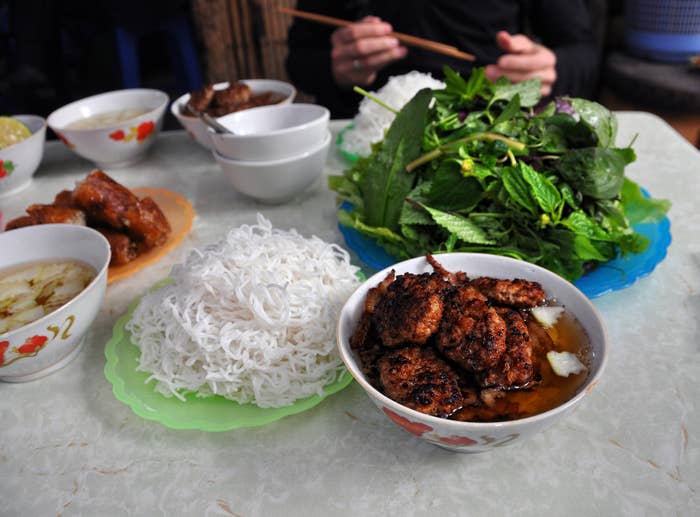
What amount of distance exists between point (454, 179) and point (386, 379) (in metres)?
A: 0.59

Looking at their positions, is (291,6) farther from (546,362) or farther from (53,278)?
(546,362)

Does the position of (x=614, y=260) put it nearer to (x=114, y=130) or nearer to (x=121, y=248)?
(x=121, y=248)

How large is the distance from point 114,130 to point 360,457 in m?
1.42

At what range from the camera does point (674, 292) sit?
3.68 feet

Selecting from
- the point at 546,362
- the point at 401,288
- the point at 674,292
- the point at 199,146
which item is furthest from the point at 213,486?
the point at 199,146

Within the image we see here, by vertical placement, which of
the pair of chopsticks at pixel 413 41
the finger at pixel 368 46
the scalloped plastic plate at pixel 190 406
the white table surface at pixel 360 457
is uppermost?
the pair of chopsticks at pixel 413 41

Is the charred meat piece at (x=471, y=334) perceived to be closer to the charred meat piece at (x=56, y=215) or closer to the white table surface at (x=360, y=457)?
the white table surface at (x=360, y=457)

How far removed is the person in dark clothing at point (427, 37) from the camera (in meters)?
2.12

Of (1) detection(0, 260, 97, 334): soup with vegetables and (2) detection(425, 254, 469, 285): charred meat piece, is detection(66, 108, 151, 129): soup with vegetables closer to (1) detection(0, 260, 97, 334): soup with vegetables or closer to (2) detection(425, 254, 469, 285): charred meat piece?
(1) detection(0, 260, 97, 334): soup with vegetables

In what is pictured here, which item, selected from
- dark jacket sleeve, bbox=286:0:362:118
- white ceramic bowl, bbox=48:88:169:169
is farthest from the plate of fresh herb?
dark jacket sleeve, bbox=286:0:362:118

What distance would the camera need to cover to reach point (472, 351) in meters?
0.78

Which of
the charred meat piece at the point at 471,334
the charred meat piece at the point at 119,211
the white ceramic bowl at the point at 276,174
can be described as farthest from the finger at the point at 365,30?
the charred meat piece at the point at 471,334

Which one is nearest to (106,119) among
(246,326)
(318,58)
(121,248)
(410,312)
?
(121,248)

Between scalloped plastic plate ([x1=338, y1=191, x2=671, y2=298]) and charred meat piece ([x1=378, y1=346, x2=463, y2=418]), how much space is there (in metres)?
0.42
